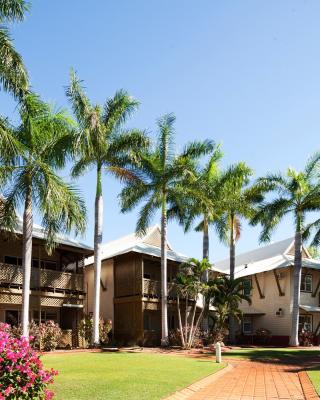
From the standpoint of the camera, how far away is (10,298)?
85.9ft

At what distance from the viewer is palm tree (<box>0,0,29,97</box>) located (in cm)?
1702

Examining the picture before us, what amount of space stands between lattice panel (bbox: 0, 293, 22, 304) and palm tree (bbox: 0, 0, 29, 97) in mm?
11984

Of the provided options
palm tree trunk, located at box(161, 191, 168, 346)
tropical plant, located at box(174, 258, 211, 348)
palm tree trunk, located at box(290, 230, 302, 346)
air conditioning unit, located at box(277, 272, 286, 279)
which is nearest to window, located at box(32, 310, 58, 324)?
palm tree trunk, located at box(161, 191, 168, 346)

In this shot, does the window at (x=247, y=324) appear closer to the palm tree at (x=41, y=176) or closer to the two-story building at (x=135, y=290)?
the two-story building at (x=135, y=290)

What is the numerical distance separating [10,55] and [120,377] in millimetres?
10790

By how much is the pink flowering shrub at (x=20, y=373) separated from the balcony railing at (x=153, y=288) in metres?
24.2

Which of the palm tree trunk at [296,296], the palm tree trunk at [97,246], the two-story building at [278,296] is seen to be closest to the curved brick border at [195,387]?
the palm tree trunk at [97,246]

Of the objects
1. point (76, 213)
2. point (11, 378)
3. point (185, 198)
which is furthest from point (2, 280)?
point (11, 378)

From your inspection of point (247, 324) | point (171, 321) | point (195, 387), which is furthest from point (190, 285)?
point (195, 387)

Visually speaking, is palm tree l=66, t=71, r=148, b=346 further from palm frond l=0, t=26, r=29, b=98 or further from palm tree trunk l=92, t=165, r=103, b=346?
palm frond l=0, t=26, r=29, b=98

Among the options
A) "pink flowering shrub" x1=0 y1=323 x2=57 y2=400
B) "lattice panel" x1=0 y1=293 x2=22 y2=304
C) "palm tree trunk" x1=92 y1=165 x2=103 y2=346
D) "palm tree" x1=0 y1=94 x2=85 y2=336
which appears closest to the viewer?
"pink flowering shrub" x1=0 y1=323 x2=57 y2=400

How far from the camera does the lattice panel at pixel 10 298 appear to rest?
25812mm

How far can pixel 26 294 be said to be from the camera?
22969 millimetres

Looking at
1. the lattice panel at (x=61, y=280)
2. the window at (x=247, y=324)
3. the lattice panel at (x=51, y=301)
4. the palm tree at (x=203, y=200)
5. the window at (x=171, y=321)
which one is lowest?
the window at (x=247, y=324)
